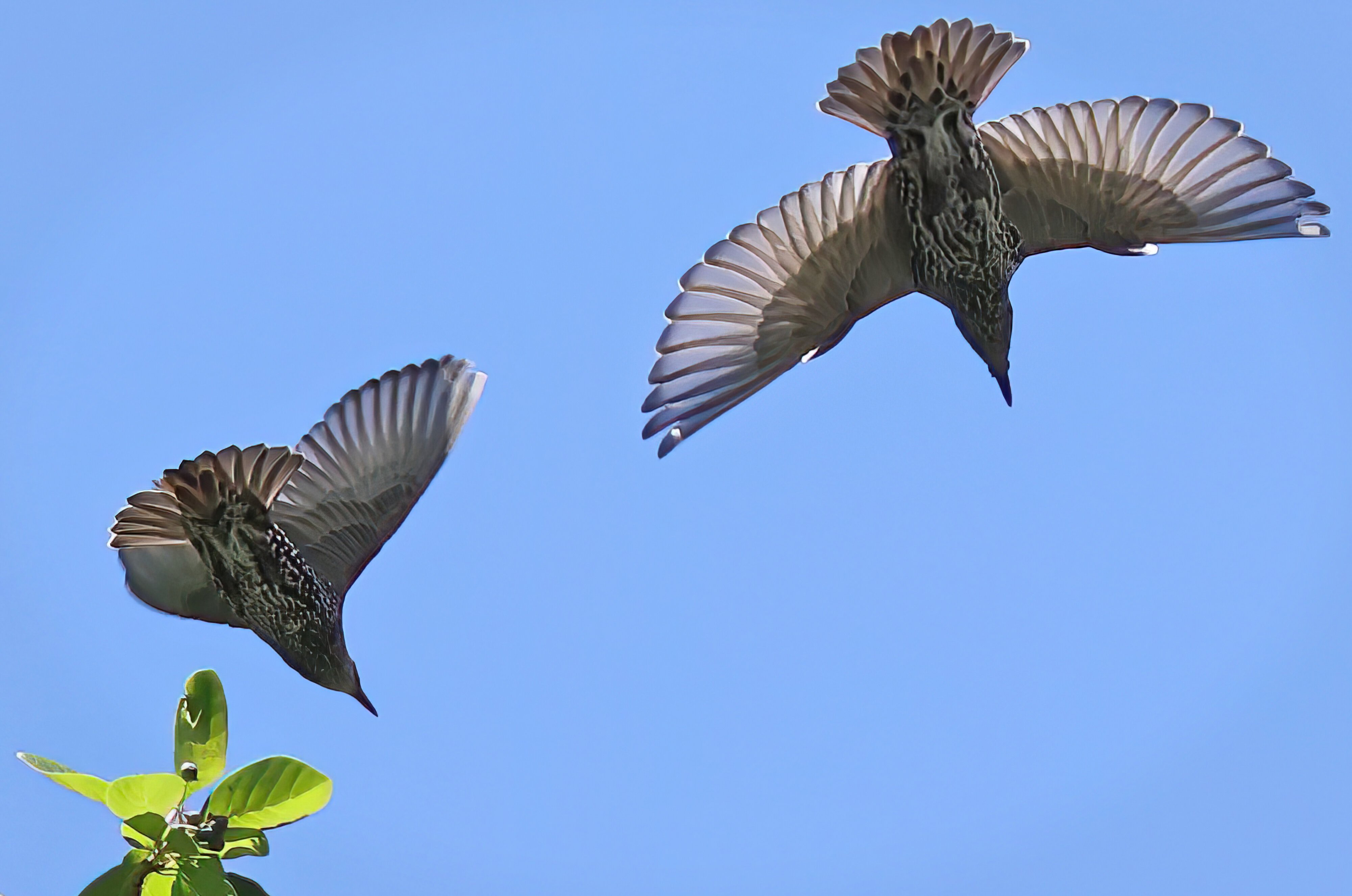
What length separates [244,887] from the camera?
Answer: 3.34 meters

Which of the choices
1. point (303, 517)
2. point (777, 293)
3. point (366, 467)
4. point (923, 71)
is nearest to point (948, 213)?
point (923, 71)

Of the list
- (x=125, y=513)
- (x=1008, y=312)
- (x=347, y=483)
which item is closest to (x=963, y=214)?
(x=1008, y=312)

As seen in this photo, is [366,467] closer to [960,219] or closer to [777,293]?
[777,293]

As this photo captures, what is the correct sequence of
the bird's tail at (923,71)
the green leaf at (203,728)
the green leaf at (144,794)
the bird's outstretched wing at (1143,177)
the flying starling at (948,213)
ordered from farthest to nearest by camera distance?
the bird's outstretched wing at (1143,177) → the flying starling at (948,213) → the bird's tail at (923,71) → the green leaf at (203,728) → the green leaf at (144,794)

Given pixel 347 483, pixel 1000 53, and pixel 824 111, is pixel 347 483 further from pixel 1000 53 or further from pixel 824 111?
pixel 1000 53

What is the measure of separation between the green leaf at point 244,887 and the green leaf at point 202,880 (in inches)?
1.4

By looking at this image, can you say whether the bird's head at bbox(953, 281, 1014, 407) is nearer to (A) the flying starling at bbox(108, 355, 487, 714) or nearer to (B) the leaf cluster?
(A) the flying starling at bbox(108, 355, 487, 714)

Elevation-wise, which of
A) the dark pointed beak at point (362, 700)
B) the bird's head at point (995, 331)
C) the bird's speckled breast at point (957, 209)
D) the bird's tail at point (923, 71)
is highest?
the bird's tail at point (923, 71)

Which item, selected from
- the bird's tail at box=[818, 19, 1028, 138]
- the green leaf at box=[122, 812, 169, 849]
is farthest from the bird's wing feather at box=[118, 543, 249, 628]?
the bird's tail at box=[818, 19, 1028, 138]

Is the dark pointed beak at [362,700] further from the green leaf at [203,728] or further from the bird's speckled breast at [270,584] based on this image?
the green leaf at [203,728]

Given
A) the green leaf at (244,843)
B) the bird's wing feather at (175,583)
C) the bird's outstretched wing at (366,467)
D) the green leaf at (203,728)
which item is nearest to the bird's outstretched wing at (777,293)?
the bird's outstretched wing at (366,467)

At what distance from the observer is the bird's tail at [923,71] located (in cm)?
562

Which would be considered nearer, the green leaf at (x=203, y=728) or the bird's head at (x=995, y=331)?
the green leaf at (x=203, y=728)

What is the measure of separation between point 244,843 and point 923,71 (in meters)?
3.95
